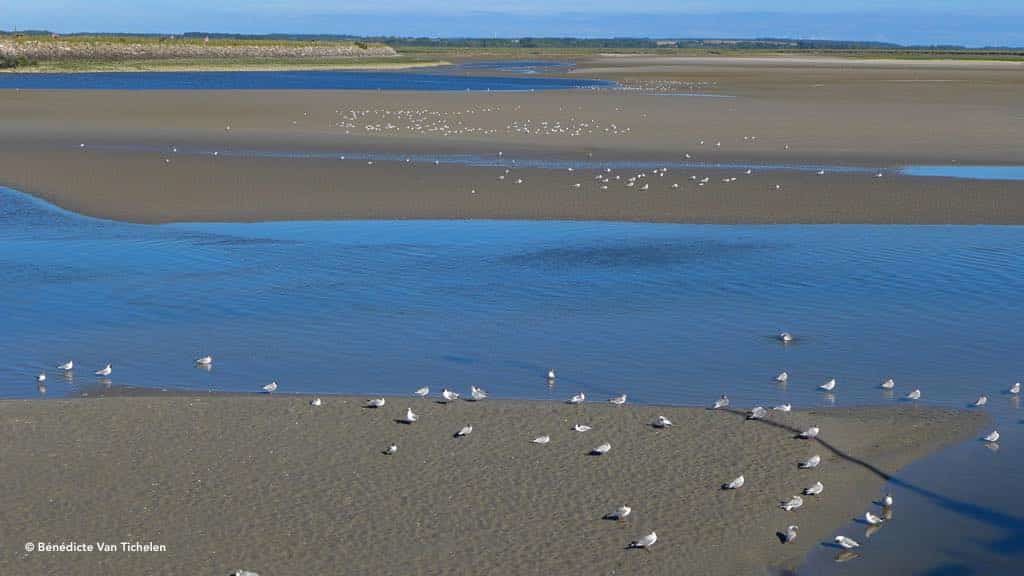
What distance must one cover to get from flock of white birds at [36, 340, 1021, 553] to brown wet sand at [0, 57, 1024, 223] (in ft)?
31.1

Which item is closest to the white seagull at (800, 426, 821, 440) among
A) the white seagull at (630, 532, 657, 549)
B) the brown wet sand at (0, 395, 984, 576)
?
the brown wet sand at (0, 395, 984, 576)

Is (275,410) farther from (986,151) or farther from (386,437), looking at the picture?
(986,151)

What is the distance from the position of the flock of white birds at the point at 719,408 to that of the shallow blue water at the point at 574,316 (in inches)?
5.2

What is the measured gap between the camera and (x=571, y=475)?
31.9 feet

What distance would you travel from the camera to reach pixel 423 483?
9508 mm

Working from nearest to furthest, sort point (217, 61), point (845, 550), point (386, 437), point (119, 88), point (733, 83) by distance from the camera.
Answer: point (845, 550) → point (386, 437) → point (119, 88) → point (733, 83) → point (217, 61)

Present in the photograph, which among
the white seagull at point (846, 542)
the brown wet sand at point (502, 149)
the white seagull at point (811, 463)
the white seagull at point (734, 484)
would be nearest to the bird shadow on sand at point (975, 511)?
the white seagull at point (811, 463)

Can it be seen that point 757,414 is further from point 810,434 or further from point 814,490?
point 814,490

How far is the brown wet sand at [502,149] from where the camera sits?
22.7 metres

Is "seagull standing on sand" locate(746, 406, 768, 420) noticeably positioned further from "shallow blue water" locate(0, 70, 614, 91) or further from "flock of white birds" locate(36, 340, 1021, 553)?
"shallow blue water" locate(0, 70, 614, 91)

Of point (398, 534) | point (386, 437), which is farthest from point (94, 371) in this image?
point (398, 534)

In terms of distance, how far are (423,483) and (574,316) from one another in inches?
224

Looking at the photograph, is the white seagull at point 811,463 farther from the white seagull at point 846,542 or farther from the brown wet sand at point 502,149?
the brown wet sand at point 502,149

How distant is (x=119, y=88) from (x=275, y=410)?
172ft
